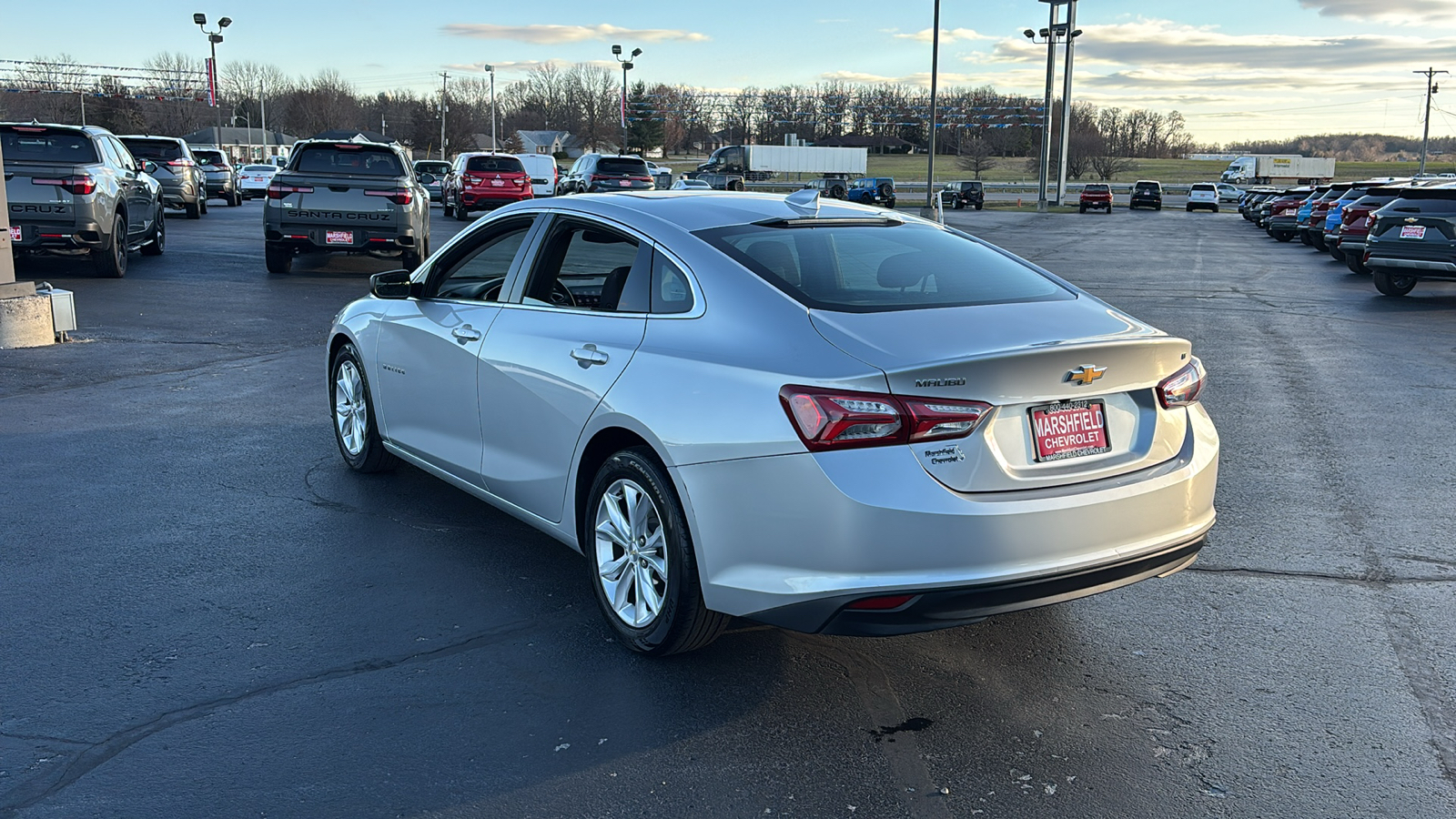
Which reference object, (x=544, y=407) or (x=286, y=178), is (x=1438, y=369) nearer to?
(x=544, y=407)

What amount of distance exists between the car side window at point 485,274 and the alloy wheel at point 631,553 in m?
1.35

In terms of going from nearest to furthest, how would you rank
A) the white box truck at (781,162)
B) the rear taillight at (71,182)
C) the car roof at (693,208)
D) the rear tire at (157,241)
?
the car roof at (693,208), the rear taillight at (71,182), the rear tire at (157,241), the white box truck at (781,162)

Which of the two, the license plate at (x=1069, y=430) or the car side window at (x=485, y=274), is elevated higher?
the car side window at (x=485, y=274)

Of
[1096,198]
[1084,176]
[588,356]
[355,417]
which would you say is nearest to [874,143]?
[1084,176]

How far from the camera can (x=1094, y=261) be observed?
978 inches

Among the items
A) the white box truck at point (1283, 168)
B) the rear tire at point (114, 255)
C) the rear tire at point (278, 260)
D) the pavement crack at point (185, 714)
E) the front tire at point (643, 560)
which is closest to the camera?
the pavement crack at point (185, 714)

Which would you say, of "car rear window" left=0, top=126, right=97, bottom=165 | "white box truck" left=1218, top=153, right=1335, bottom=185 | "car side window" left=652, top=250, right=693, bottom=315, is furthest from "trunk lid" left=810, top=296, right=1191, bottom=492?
"white box truck" left=1218, top=153, right=1335, bottom=185

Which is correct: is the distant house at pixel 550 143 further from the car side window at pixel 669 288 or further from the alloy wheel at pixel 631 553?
the alloy wheel at pixel 631 553

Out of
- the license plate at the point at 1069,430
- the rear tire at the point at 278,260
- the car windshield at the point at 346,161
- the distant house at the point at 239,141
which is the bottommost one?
the rear tire at the point at 278,260

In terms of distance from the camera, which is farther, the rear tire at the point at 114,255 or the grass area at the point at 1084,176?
the grass area at the point at 1084,176

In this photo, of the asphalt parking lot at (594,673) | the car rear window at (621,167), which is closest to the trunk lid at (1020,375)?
the asphalt parking lot at (594,673)

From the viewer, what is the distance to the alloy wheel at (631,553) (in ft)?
13.6

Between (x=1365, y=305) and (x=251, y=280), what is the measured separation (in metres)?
15.2

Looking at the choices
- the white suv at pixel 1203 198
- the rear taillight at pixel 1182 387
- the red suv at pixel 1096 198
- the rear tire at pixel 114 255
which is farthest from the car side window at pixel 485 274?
the white suv at pixel 1203 198
